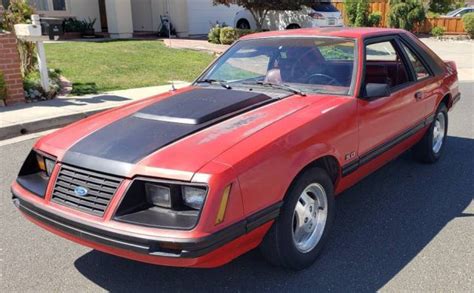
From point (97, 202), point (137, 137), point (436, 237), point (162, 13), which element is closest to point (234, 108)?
point (137, 137)

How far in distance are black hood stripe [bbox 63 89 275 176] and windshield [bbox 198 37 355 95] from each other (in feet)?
1.55

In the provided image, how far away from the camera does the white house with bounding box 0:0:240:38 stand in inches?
762

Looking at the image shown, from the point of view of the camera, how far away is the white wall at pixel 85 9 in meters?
20.0

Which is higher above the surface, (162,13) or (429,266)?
(162,13)

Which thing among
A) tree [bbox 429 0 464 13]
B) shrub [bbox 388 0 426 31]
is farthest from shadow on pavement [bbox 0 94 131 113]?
tree [bbox 429 0 464 13]

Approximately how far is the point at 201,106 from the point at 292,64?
108 cm

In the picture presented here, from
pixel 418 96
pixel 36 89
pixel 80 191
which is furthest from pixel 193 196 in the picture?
pixel 36 89

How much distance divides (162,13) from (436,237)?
20625mm

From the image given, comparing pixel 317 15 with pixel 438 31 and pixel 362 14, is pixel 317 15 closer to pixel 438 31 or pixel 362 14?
pixel 362 14

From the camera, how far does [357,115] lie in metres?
3.59

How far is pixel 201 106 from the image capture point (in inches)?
133

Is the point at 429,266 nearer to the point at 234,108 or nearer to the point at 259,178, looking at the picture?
the point at 259,178

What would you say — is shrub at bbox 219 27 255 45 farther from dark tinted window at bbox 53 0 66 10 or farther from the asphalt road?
the asphalt road

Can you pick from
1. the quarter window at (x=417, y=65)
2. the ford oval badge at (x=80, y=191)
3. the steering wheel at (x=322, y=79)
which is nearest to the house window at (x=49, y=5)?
the quarter window at (x=417, y=65)
